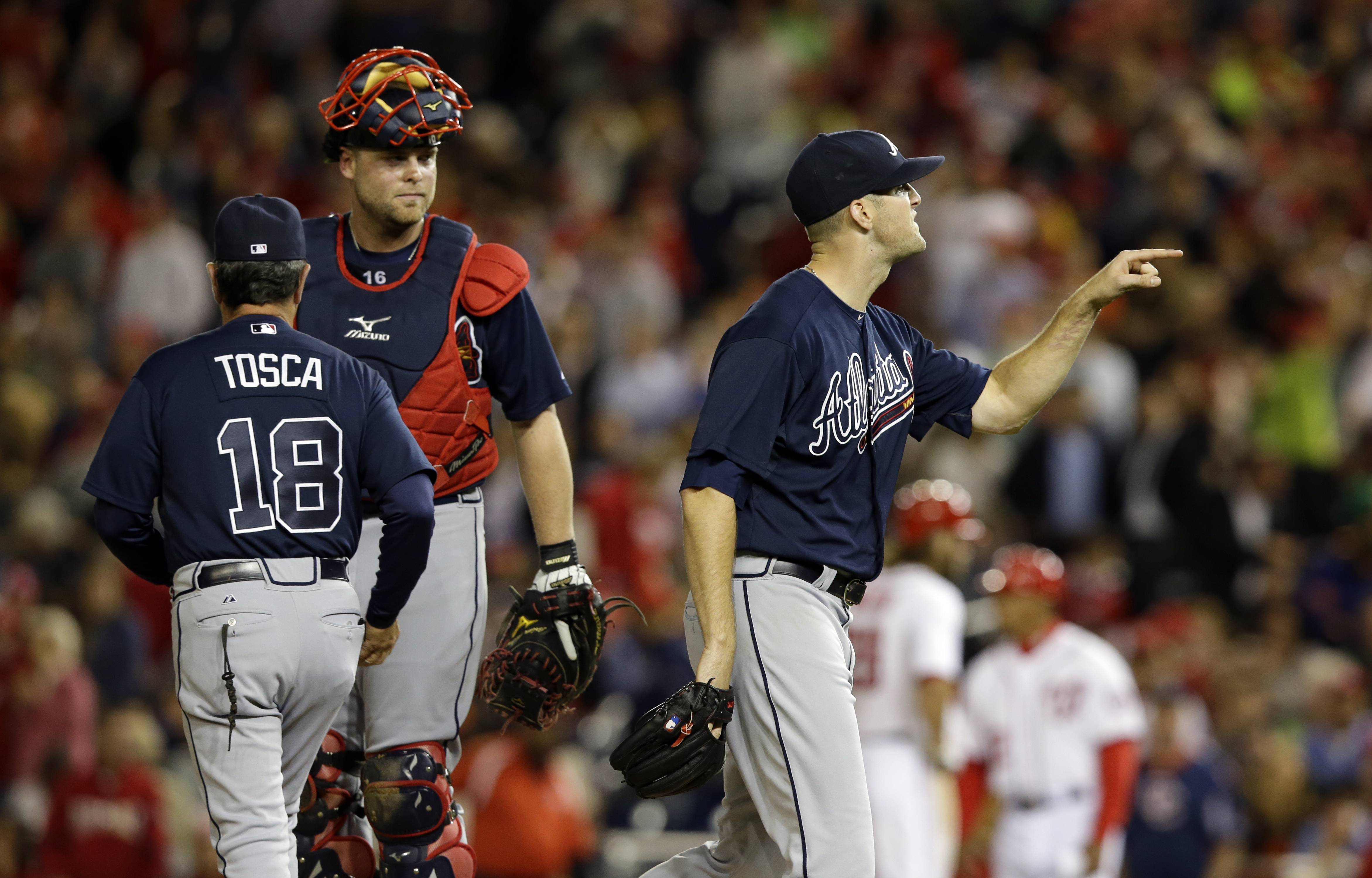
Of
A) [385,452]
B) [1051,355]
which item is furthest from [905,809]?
[385,452]

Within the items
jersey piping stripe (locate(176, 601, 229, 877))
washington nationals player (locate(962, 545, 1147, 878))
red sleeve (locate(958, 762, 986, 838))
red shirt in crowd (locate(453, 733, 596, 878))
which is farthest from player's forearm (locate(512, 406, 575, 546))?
red sleeve (locate(958, 762, 986, 838))

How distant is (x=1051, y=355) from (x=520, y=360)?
1.53 metres

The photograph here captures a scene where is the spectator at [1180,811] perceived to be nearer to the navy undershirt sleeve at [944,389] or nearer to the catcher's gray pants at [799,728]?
the navy undershirt sleeve at [944,389]

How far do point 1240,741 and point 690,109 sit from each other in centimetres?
789

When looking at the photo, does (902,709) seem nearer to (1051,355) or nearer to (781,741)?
(1051,355)

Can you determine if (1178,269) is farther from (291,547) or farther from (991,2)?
(291,547)

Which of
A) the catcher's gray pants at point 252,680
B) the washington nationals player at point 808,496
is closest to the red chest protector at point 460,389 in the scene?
the catcher's gray pants at point 252,680

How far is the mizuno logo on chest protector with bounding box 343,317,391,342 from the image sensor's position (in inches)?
191

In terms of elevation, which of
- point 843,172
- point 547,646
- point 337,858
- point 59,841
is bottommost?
point 59,841

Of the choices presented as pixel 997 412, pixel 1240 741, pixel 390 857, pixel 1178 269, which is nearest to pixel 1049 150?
pixel 1178 269

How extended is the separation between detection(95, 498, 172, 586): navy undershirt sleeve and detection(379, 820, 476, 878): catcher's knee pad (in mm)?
978

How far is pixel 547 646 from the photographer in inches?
197

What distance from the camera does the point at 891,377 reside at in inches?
188

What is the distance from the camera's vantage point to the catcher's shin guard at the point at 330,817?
16.2 ft
